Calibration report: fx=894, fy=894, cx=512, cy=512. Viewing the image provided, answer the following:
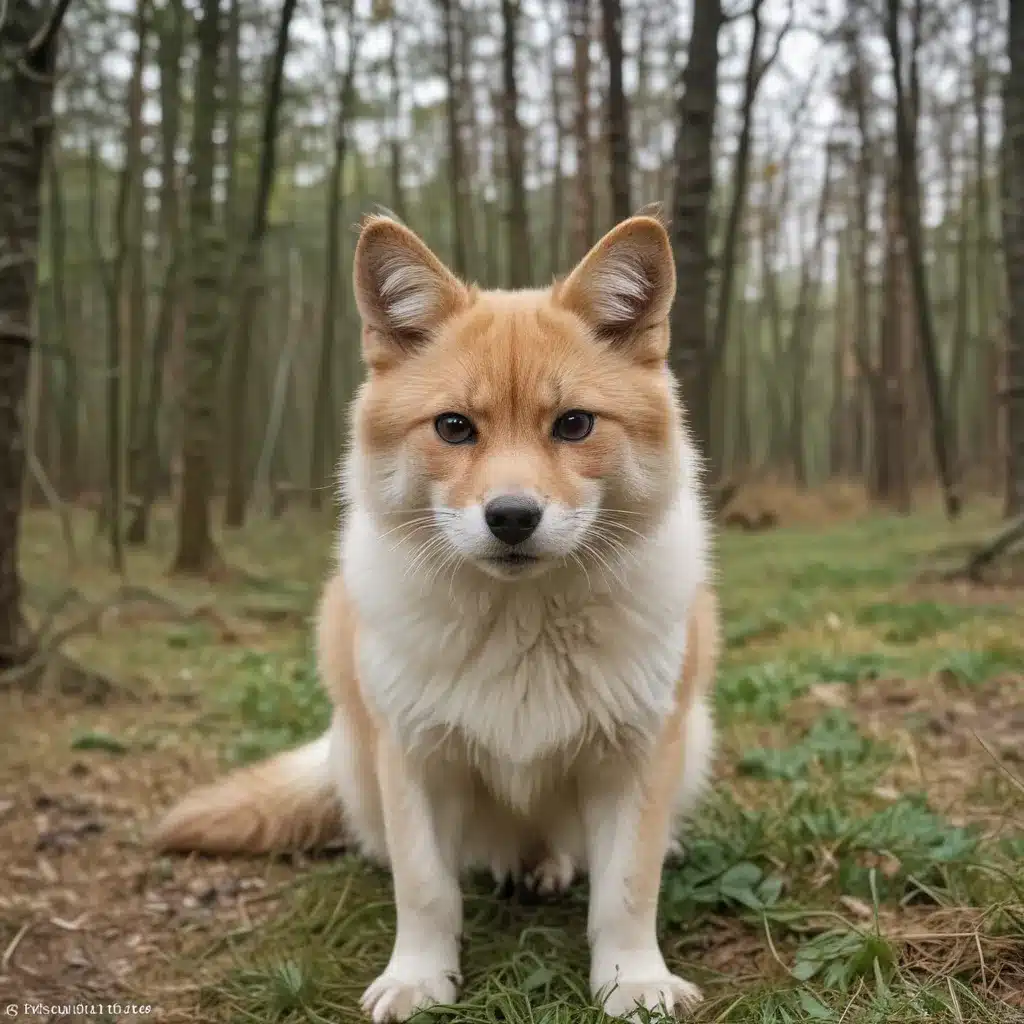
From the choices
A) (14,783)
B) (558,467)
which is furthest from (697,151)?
(14,783)

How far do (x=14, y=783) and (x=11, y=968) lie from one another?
146 cm

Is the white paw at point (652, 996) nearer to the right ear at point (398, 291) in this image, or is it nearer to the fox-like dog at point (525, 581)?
the fox-like dog at point (525, 581)

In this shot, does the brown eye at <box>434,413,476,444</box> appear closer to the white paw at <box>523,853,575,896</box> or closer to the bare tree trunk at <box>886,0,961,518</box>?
the white paw at <box>523,853,575,896</box>

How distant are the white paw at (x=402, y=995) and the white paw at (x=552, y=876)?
22.8 inches

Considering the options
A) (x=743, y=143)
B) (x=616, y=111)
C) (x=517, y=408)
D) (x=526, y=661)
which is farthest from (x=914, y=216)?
(x=526, y=661)

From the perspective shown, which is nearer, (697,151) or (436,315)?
(436,315)

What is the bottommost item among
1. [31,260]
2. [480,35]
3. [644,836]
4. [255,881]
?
[255,881]

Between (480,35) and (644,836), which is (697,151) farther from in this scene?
(480,35)

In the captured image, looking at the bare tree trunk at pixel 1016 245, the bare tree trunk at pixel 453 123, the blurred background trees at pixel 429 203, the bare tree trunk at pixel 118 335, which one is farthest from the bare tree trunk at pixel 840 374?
the bare tree trunk at pixel 118 335

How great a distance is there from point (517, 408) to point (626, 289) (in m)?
0.52

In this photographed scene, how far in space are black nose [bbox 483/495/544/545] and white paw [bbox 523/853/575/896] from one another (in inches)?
52.8

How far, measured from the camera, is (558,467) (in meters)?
2.22

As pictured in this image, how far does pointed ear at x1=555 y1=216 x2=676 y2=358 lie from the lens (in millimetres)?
2447

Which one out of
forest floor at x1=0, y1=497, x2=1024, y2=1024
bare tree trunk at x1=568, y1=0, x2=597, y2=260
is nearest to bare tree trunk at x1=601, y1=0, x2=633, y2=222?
bare tree trunk at x1=568, y1=0, x2=597, y2=260
